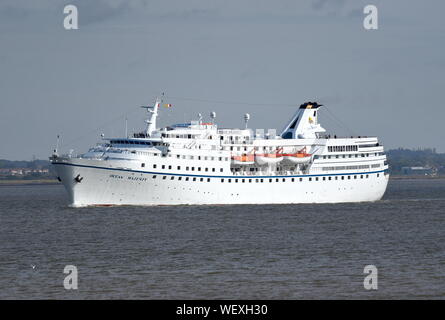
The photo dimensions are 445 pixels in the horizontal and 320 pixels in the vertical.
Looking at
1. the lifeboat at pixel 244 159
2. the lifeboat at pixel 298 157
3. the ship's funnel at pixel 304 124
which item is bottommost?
the lifeboat at pixel 244 159

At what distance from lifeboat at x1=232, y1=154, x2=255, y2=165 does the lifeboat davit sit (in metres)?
0.57

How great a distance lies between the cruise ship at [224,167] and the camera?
73500 millimetres

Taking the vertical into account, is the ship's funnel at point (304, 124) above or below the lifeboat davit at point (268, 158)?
above

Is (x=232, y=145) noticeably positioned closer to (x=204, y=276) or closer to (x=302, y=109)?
(x=302, y=109)

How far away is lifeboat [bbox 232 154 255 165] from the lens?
262ft

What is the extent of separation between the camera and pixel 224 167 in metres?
77.6

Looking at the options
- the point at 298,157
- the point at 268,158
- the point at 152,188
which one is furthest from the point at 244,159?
the point at 152,188

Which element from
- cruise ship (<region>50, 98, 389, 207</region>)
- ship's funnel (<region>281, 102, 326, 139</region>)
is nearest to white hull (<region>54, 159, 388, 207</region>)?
cruise ship (<region>50, 98, 389, 207</region>)

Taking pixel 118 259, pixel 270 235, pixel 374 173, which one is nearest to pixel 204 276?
pixel 118 259

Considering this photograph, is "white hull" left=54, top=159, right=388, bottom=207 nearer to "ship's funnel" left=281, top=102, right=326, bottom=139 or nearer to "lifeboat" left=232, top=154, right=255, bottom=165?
"lifeboat" left=232, top=154, right=255, bottom=165

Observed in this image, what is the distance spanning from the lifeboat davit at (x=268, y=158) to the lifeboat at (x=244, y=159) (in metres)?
0.57

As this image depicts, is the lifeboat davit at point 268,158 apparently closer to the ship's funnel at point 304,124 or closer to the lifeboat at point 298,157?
the lifeboat at point 298,157

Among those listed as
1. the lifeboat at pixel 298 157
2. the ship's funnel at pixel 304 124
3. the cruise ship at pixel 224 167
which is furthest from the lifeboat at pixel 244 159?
the ship's funnel at pixel 304 124

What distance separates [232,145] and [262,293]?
164 ft
